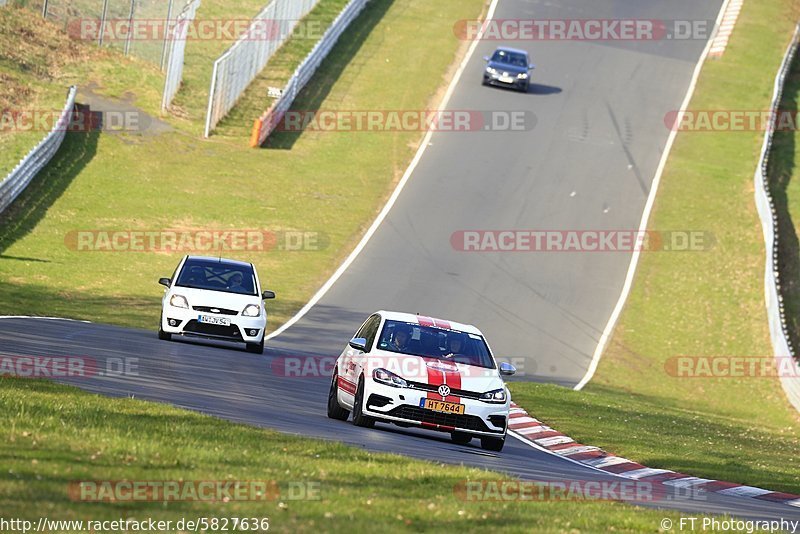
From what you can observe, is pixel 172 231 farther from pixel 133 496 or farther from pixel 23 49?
pixel 133 496

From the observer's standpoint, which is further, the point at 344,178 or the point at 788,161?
the point at 788,161

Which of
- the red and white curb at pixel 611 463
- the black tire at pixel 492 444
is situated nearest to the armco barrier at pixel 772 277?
the red and white curb at pixel 611 463

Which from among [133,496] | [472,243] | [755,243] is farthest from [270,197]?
[133,496]

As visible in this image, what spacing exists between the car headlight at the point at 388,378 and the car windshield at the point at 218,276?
29.6 feet

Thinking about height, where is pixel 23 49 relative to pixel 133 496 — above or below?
above

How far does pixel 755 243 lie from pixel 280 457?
101ft

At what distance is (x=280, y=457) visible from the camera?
10.8m

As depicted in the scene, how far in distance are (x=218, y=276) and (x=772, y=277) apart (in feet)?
57.8

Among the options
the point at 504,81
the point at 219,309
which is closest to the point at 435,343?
the point at 219,309

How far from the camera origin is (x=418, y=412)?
15.1m

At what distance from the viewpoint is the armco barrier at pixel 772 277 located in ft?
101

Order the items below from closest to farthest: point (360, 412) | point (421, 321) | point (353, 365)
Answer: point (360, 412)
point (353, 365)
point (421, 321)

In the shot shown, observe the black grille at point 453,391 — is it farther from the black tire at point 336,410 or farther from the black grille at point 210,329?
the black grille at point 210,329

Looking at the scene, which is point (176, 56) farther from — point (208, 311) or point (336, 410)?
point (336, 410)
